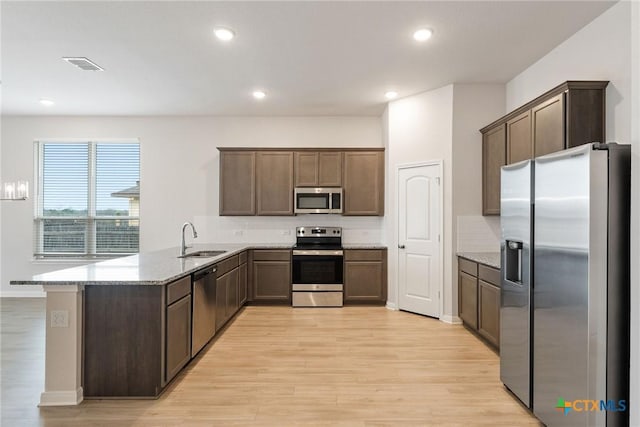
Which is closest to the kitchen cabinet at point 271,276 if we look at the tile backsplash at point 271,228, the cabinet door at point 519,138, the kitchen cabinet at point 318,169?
the tile backsplash at point 271,228

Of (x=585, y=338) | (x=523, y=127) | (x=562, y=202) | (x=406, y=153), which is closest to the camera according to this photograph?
(x=585, y=338)

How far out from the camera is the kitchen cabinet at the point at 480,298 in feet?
11.9

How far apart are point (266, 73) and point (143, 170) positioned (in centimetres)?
315

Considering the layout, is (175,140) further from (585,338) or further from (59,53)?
(585,338)

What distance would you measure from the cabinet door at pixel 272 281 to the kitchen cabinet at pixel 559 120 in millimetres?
3388

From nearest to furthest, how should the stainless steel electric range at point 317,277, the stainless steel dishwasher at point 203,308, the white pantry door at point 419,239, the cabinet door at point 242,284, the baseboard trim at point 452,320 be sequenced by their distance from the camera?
the stainless steel dishwasher at point 203,308, the baseboard trim at point 452,320, the white pantry door at point 419,239, the cabinet door at point 242,284, the stainless steel electric range at point 317,277

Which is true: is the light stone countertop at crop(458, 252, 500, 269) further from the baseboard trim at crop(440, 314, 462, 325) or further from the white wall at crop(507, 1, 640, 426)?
the white wall at crop(507, 1, 640, 426)


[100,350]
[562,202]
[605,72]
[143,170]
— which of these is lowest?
[100,350]

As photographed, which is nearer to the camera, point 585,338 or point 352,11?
point 585,338

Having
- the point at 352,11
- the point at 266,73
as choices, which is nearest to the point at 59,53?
the point at 266,73

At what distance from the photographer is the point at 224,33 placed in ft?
10.9

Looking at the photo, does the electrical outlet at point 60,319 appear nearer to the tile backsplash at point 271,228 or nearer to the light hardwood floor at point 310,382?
the light hardwood floor at point 310,382

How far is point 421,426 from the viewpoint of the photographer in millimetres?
2408

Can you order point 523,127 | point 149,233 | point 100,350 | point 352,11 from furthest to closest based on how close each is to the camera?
point 149,233
point 523,127
point 352,11
point 100,350
